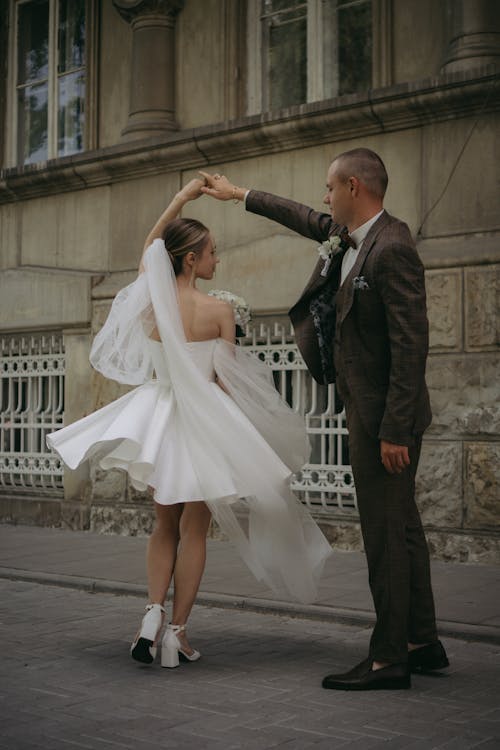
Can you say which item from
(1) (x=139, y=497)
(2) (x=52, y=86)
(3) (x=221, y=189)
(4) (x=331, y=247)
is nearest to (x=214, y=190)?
(3) (x=221, y=189)

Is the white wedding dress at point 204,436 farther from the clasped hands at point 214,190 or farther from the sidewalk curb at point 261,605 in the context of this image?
the sidewalk curb at point 261,605

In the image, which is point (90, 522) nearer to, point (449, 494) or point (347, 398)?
point (449, 494)

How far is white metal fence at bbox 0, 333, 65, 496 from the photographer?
12227mm

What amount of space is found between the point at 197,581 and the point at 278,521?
50cm

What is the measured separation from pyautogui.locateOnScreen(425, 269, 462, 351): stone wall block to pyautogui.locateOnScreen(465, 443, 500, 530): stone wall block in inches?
34.2

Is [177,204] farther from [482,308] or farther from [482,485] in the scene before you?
[482,485]

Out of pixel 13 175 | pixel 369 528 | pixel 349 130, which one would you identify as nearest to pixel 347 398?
pixel 369 528

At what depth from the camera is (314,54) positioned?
10.8 metres

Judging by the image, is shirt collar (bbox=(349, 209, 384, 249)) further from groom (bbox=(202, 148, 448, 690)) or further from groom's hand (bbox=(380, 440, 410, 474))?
groom's hand (bbox=(380, 440, 410, 474))

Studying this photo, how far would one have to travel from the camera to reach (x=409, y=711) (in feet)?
14.7

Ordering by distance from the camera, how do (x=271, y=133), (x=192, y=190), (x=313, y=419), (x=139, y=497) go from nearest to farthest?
(x=192, y=190) → (x=313, y=419) → (x=271, y=133) → (x=139, y=497)

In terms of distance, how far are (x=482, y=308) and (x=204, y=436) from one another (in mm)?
4115

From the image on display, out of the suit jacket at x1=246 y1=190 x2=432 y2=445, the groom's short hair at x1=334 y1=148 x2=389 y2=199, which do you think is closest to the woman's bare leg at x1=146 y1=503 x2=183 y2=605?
the suit jacket at x1=246 y1=190 x2=432 y2=445

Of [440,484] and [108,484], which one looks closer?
[440,484]
